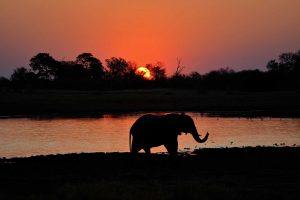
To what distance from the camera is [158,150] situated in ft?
74.6

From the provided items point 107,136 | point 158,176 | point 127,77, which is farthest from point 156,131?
point 127,77

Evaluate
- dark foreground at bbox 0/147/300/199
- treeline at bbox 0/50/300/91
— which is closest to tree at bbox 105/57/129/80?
treeline at bbox 0/50/300/91

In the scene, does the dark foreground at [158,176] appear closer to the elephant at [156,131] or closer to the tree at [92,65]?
the elephant at [156,131]

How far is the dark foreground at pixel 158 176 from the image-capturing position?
11266mm

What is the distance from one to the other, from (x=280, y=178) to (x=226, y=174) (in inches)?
60.4

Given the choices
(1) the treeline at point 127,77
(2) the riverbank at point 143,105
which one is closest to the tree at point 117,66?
(1) the treeline at point 127,77

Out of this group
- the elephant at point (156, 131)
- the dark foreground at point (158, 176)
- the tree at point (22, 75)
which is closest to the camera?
the dark foreground at point (158, 176)

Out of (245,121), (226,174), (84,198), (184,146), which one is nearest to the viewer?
(84,198)

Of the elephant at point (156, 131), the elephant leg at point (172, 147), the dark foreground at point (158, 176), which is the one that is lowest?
the dark foreground at point (158, 176)

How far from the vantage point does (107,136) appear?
98.0 feet

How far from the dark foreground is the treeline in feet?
199

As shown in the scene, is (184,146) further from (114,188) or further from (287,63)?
(287,63)

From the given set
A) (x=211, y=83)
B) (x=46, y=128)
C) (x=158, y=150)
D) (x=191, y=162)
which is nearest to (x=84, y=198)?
(x=191, y=162)

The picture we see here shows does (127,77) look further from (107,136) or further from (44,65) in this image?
(107,136)
